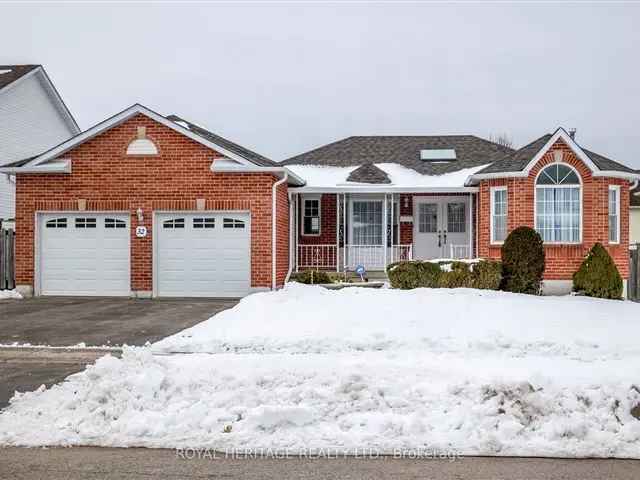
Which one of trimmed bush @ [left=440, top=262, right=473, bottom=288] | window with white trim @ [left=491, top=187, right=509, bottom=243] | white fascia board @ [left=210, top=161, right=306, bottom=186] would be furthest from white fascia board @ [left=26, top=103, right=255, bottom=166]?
A: window with white trim @ [left=491, top=187, right=509, bottom=243]

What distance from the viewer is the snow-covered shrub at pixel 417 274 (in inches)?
640

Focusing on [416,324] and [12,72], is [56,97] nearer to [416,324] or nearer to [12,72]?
[12,72]

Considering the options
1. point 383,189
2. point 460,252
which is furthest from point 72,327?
point 460,252

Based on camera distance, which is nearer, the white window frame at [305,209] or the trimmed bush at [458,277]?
the trimmed bush at [458,277]

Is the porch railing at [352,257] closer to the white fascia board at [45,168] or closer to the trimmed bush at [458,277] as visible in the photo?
the trimmed bush at [458,277]

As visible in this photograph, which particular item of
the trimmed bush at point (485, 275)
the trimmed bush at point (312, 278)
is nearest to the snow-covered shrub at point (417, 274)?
the trimmed bush at point (485, 275)

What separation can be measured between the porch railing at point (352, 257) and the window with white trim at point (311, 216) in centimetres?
72

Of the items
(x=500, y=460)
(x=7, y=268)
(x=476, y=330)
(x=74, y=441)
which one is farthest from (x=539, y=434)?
(x=7, y=268)

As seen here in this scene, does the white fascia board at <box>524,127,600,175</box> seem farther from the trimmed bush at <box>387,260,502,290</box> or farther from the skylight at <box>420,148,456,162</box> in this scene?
the skylight at <box>420,148,456,162</box>

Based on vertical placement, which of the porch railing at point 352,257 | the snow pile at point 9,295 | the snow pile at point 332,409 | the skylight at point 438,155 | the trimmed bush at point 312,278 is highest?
the skylight at point 438,155

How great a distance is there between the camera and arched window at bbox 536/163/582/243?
18062 millimetres

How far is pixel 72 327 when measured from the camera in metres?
12.1

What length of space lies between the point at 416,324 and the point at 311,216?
11159mm

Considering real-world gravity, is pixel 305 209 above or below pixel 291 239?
above
